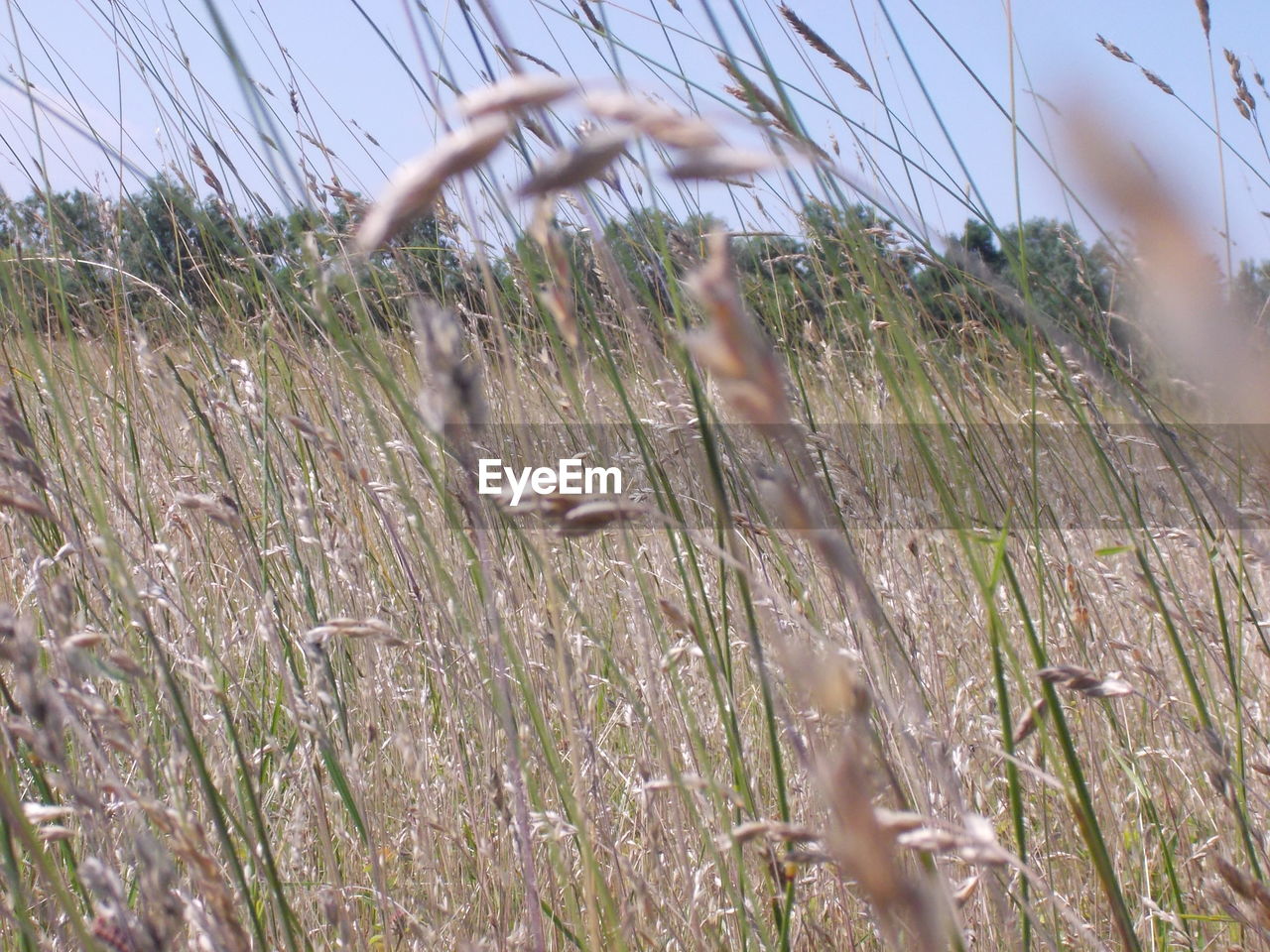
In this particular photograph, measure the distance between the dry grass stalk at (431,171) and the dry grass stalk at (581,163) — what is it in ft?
0.07

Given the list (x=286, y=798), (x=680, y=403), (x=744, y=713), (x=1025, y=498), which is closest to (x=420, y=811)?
(x=286, y=798)

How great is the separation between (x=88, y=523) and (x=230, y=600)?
0.28 meters

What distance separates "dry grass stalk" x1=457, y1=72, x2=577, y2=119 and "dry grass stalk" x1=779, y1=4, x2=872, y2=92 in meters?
0.83

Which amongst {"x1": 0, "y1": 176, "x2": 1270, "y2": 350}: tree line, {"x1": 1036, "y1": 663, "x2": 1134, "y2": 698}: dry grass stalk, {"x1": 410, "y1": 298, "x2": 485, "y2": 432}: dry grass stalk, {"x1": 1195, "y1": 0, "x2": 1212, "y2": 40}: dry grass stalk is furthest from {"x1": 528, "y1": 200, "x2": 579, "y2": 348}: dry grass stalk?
{"x1": 1195, "y1": 0, "x2": 1212, "y2": 40}: dry grass stalk

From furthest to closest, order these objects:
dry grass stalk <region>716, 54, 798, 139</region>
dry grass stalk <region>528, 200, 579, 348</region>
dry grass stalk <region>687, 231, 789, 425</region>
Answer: dry grass stalk <region>716, 54, 798, 139</region> < dry grass stalk <region>528, 200, 579, 348</region> < dry grass stalk <region>687, 231, 789, 425</region>

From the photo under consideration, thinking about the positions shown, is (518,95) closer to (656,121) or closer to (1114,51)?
(656,121)

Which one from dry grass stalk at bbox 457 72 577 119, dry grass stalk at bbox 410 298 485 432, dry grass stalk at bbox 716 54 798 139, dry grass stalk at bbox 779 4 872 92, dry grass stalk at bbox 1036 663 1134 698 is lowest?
dry grass stalk at bbox 1036 663 1134 698

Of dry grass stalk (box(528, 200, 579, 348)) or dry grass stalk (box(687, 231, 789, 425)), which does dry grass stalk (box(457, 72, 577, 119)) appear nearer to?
dry grass stalk (box(687, 231, 789, 425))

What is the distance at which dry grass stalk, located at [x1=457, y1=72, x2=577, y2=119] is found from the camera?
332mm

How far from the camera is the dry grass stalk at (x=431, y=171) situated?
328 millimetres

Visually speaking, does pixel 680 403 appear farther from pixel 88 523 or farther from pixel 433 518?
pixel 88 523

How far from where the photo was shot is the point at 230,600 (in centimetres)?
168

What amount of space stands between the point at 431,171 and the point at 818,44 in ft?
3.05

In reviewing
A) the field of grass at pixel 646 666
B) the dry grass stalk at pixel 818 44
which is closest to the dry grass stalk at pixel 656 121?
the field of grass at pixel 646 666
